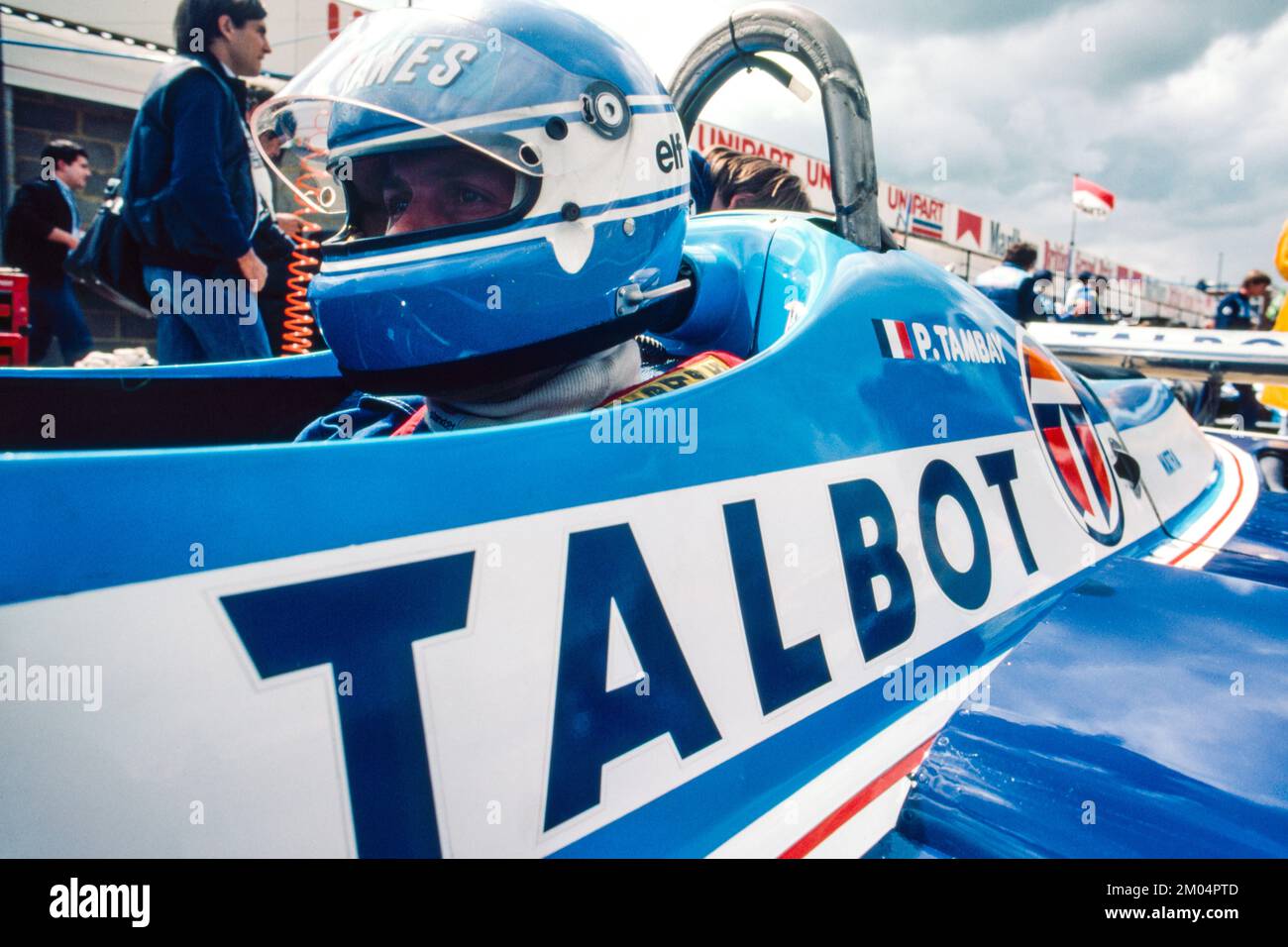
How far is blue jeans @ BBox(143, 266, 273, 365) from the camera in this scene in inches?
94.3

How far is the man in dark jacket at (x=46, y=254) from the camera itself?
158 inches

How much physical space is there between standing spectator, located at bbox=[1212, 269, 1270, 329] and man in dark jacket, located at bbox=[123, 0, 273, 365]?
333 inches

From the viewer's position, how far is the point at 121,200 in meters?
2.36

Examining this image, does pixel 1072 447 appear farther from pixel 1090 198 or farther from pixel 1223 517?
pixel 1090 198

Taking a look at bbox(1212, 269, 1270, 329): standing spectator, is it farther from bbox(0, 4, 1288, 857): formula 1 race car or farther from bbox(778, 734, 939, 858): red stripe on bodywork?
bbox(778, 734, 939, 858): red stripe on bodywork

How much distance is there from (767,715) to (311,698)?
49cm

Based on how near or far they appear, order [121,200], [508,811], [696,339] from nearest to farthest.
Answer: [508,811], [696,339], [121,200]

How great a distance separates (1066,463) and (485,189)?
1151mm

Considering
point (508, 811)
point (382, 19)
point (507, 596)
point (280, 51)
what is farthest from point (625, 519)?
point (280, 51)

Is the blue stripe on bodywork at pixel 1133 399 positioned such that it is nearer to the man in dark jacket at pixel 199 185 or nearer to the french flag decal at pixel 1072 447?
the french flag decal at pixel 1072 447

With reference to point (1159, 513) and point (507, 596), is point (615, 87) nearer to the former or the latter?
point (507, 596)

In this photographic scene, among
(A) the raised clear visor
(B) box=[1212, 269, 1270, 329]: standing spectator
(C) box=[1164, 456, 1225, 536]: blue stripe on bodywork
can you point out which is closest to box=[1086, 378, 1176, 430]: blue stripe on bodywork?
(C) box=[1164, 456, 1225, 536]: blue stripe on bodywork

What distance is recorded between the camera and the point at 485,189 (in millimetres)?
1141

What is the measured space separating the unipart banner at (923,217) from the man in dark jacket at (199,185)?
1.81m
